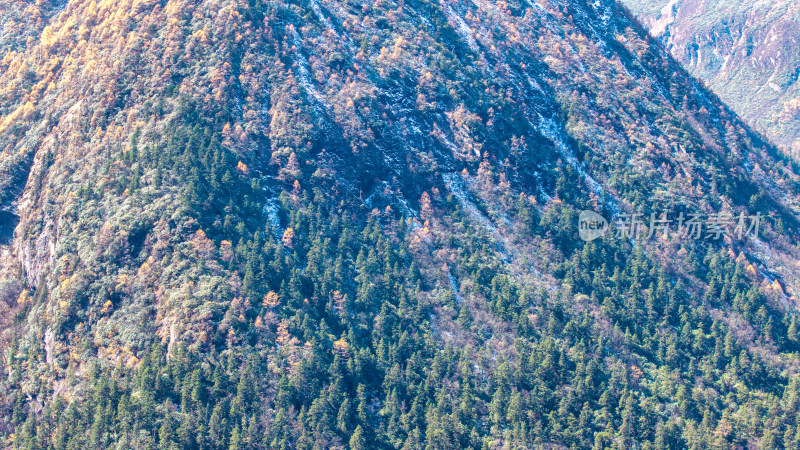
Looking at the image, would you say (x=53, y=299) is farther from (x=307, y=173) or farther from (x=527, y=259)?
(x=527, y=259)

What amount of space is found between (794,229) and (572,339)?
71.0 metres

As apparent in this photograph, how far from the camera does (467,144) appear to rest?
134 metres

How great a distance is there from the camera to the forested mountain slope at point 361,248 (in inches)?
3671

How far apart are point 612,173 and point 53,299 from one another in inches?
4205

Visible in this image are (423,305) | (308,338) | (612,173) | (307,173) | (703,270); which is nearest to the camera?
(308,338)

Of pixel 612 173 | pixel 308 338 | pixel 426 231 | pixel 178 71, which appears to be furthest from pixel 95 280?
pixel 612 173

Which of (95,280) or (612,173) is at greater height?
(612,173)

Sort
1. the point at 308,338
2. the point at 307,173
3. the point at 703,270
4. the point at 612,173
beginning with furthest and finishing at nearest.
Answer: the point at 612,173 < the point at 703,270 < the point at 307,173 < the point at 308,338

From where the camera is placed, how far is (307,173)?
119812 millimetres

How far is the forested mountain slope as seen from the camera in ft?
306

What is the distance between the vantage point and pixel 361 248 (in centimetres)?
11438

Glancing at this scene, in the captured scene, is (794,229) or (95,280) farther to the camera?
(794,229)

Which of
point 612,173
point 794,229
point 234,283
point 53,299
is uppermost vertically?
point 794,229

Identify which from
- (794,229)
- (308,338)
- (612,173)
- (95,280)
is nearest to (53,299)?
(95,280)
